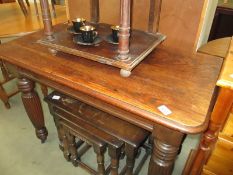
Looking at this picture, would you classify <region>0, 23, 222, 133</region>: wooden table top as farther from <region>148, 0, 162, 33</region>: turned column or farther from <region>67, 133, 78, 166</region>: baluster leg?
<region>67, 133, 78, 166</region>: baluster leg

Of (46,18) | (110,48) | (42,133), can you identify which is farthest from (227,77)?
(42,133)

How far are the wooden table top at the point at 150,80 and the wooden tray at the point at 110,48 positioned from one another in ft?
0.19

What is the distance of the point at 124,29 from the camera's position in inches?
27.7

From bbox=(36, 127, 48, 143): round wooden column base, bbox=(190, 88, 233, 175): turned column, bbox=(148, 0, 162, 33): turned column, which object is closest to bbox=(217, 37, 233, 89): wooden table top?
bbox=(190, 88, 233, 175): turned column

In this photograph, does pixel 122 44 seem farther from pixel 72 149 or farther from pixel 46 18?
pixel 72 149

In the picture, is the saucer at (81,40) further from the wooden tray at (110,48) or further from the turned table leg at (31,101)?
the turned table leg at (31,101)

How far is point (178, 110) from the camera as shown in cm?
65

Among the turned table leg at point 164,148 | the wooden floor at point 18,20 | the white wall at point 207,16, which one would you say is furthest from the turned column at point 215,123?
the wooden floor at point 18,20

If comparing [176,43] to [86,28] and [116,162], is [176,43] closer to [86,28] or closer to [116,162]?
[86,28]

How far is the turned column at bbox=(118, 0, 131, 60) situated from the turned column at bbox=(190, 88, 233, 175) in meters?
0.36

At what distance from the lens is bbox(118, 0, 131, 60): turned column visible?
664mm

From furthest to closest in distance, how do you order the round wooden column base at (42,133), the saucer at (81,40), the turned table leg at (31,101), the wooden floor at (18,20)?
1. the wooden floor at (18,20)
2. the round wooden column base at (42,133)
3. the turned table leg at (31,101)
4. the saucer at (81,40)

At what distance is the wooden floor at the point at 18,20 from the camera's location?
1546 millimetres

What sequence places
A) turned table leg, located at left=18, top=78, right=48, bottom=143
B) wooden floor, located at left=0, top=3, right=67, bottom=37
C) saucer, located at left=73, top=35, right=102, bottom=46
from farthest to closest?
wooden floor, located at left=0, top=3, right=67, bottom=37 → turned table leg, located at left=18, top=78, right=48, bottom=143 → saucer, located at left=73, top=35, right=102, bottom=46
